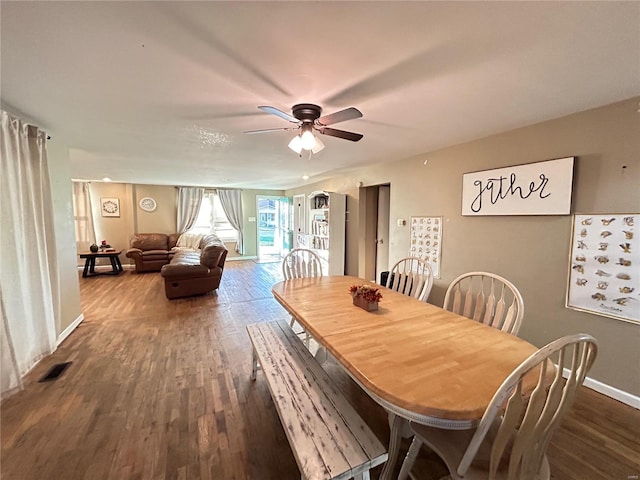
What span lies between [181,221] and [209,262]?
3467mm

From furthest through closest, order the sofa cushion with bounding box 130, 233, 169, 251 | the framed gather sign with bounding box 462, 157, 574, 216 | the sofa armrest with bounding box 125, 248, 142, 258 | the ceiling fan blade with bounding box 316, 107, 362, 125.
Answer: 1. the sofa cushion with bounding box 130, 233, 169, 251
2. the sofa armrest with bounding box 125, 248, 142, 258
3. the framed gather sign with bounding box 462, 157, 574, 216
4. the ceiling fan blade with bounding box 316, 107, 362, 125

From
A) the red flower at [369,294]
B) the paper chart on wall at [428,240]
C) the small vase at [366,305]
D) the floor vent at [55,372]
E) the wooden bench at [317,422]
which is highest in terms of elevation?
the paper chart on wall at [428,240]

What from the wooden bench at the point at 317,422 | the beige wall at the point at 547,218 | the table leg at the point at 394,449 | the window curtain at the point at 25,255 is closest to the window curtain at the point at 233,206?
the window curtain at the point at 25,255

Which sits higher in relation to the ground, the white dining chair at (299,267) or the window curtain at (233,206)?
the window curtain at (233,206)

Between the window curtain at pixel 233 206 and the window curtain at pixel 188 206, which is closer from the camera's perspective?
the window curtain at pixel 188 206

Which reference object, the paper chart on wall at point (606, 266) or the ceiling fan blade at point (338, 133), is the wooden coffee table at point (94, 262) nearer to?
the ceiling fan blade at point (338, 133)

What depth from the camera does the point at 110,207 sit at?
6.62m

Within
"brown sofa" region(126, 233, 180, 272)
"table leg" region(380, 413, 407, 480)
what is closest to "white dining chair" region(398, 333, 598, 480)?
"table leg" region(380, 413, 407, 480)

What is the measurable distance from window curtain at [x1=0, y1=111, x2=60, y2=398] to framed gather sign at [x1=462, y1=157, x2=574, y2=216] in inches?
164

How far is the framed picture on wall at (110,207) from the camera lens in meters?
6.57

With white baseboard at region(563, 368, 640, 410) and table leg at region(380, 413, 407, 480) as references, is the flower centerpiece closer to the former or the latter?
table leg at region(380, 413, 407, 480)

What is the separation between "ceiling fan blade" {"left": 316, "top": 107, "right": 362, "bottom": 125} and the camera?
157 cm

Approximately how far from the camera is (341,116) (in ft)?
5.49

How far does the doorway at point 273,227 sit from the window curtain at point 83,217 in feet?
13.7
